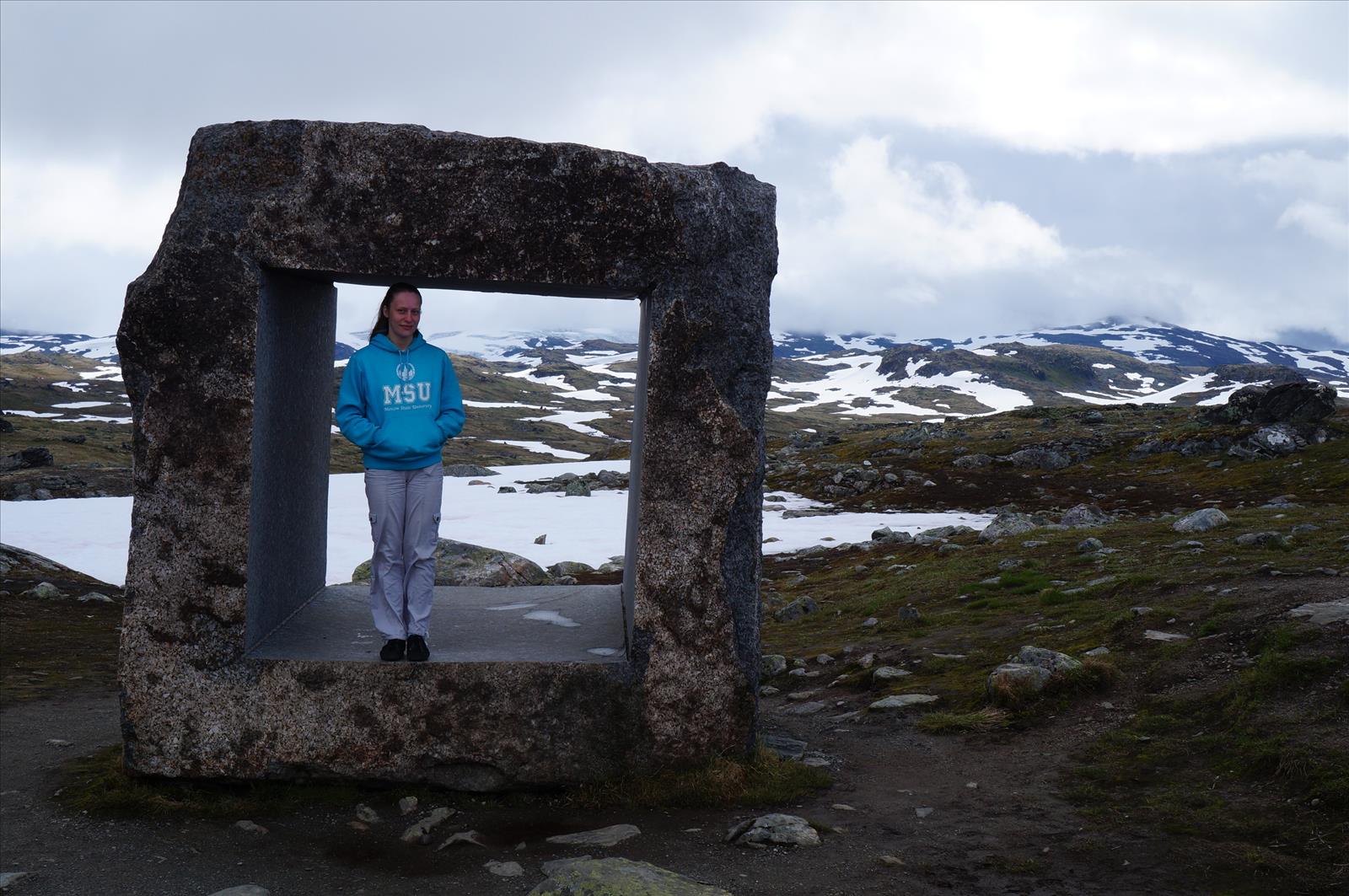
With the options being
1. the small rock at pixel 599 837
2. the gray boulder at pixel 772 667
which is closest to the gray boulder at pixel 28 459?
the gray boulder at pixel 772 667

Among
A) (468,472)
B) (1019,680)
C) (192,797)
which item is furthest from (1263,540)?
(468,472)

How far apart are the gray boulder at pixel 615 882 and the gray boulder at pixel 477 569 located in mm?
8563

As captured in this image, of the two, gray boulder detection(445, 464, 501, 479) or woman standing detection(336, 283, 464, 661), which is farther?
gray boulder detection(445, 464, 501, 479)

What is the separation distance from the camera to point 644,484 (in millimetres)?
6480

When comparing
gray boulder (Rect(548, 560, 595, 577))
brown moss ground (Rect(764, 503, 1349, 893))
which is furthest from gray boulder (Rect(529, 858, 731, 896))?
gray boulder (Rect(548, 560, 595, 577))

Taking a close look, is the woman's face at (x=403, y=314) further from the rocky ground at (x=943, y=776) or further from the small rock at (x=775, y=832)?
the small rock at (x=775, y=832)

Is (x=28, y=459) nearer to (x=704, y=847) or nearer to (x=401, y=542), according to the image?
(x=401, y=542)

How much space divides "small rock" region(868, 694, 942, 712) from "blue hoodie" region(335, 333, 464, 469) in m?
4.28

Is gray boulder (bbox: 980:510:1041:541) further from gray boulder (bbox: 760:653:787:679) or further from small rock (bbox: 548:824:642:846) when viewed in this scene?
small rock (bbox: 548:824:642:846)

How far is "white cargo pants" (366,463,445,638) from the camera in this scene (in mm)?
6496

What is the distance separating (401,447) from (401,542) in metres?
0.69

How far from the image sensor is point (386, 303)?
6547mm

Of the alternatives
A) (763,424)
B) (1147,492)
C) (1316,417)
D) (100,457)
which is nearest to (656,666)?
(763,424)

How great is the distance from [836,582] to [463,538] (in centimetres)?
769
